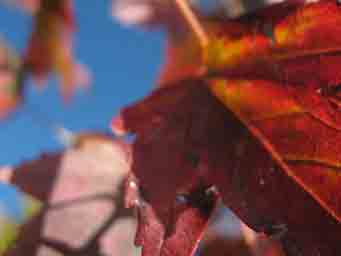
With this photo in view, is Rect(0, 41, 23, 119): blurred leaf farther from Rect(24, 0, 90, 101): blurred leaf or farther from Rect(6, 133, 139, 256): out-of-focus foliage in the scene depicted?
Rect(6, 133, 139, 256): out-of-focus foliage

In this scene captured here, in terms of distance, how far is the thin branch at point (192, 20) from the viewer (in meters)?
0.56

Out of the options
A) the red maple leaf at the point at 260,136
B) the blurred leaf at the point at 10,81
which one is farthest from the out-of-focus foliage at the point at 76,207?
the blurred leaf at the point at 10,81

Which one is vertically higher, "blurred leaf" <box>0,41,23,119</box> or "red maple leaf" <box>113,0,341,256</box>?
"red maple leaf" <box>113,0,341,256</box>

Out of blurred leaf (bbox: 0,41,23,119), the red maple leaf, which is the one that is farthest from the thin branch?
blurred leaf (bbox: 0,41,23,119)

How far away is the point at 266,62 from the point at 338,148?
10cm

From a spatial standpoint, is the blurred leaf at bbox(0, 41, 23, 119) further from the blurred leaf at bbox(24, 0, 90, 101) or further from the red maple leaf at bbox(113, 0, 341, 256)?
the red maple leaf at bbox(113, 0, 341, 256)

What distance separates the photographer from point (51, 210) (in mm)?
536

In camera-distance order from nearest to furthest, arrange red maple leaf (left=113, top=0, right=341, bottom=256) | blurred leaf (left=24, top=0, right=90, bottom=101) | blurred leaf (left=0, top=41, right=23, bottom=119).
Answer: red maple leaf (left=113, top=0, right=341, bottom=256) < blurred leaf (left=24, top=0, right=90, bottom=101) < blurred leaf (left=0, top=41, right=23, bottom=119)

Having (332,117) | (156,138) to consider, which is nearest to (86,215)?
(156,138)

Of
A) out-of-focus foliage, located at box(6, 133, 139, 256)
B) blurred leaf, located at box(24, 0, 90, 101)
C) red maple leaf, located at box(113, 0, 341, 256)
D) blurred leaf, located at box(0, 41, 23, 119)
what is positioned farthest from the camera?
blurred leaf, located at box(0, 41, 23, 119)

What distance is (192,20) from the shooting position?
0.57m

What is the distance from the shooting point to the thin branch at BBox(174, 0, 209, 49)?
0.56 metres

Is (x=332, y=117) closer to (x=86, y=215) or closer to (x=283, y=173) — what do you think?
(x=283, y=173)

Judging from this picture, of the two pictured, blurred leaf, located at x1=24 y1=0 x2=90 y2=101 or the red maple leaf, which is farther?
blurred leaf, located at x1=24 y1=0 x2=90 y2=101
